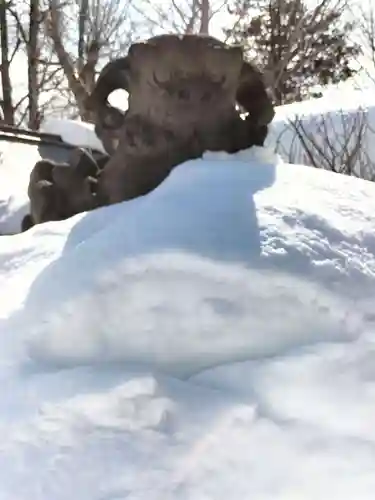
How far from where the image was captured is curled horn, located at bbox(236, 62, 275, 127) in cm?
206

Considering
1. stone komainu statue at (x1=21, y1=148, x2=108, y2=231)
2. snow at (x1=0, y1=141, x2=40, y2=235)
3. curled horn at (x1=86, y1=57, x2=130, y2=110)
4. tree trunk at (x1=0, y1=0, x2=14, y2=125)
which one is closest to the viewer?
curled horn at (x1=86, y1=57, x2=130, y2=110)

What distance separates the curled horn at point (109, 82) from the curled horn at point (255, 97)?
0.31m

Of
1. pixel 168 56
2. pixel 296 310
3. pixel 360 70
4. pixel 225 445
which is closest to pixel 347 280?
pixel 296 310

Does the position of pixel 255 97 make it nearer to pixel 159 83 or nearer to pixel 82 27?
pixel 159 83

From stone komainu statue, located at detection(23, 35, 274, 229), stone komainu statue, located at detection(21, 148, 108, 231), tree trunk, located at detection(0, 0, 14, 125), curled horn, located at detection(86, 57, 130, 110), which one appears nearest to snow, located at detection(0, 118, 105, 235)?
stone komainu statue, located at detection(21, 148, 108, 231)

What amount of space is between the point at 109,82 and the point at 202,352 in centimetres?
107

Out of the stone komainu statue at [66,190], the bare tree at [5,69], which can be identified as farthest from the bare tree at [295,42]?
the stone komainu statue at [66,190]

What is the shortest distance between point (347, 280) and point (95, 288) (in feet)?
1.49

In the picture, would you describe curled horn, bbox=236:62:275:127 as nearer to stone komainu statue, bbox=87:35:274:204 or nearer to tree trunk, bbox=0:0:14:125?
stone komainu statue, bbox=87:35:274:204

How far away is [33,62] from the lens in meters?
11.1

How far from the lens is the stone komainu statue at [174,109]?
1895 mm

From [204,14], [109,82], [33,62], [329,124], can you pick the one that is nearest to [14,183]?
[329,124]

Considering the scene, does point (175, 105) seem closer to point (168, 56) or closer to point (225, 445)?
point (168, 56)

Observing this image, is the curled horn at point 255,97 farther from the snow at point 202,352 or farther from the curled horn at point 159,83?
the snow at point 202,352
